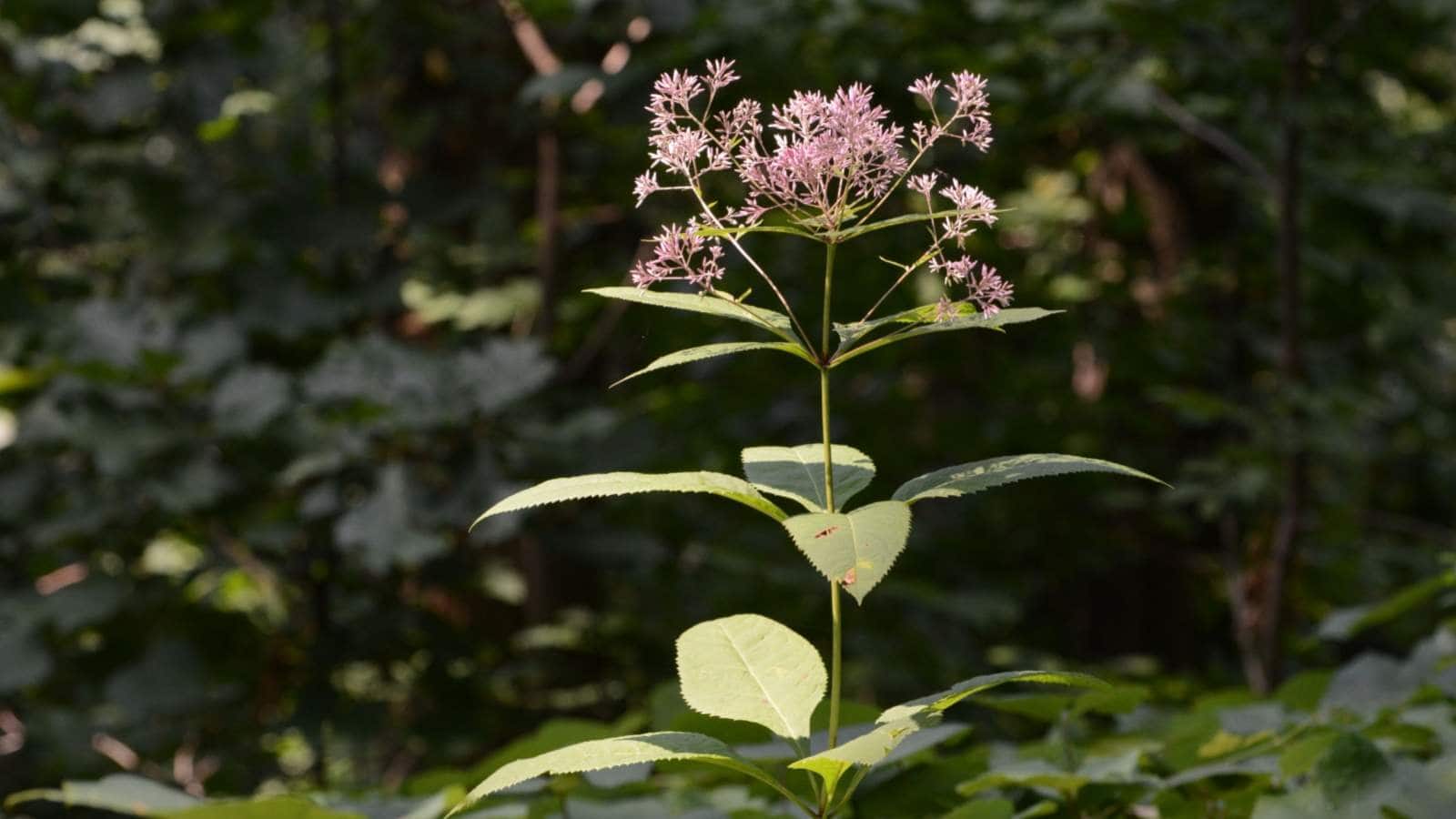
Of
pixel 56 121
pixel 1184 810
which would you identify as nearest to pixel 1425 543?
pixel 1184 810

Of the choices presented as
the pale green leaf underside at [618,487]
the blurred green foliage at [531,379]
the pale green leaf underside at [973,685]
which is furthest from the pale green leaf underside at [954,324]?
the blurred green foliage at [531,379]

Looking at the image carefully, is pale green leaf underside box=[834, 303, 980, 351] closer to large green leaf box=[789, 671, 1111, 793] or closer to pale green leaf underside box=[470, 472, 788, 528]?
pale green leaf underside box=[470, 472, 788, 528]

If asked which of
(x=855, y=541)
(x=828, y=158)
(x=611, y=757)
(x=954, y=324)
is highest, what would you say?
(x=828, y=158)

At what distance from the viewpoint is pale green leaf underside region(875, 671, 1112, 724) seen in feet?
2.48

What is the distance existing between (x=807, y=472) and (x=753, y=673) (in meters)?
0.14

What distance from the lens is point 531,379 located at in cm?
211

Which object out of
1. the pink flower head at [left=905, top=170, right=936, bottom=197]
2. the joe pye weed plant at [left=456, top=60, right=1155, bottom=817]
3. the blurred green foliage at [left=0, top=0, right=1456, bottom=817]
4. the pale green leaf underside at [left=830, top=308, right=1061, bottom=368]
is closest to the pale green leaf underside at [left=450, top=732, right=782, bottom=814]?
the joe pye weed plant at [left=456, top=60, right=1155, bottom=817]

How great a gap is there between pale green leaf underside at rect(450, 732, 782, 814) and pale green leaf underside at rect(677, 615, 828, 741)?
0.03 metres

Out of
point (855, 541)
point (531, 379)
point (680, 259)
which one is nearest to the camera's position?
point (855, 541)

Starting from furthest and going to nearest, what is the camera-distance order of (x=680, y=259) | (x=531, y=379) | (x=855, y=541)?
(x=531, y=379)
(x=680, y=259)
(x=855, y=541)

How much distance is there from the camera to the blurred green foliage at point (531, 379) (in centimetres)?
226

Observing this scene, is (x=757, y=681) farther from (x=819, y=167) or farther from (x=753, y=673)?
(x=819, y=167)

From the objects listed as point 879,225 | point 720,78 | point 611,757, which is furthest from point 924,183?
point 611,757

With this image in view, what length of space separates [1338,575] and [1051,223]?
47.9 inches
